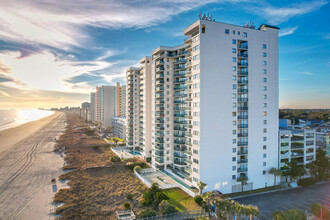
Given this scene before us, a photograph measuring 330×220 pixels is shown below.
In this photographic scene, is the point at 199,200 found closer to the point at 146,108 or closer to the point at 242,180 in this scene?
the point at 242,180

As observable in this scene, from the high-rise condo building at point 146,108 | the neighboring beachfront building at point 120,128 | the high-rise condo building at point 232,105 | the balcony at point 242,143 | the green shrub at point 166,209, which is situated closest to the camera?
the green shrub at point 166,209

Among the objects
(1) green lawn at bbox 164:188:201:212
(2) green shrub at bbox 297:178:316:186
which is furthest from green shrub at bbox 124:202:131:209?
(2) green shrub at bbox 297:178:316:186

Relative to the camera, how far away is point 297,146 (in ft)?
164

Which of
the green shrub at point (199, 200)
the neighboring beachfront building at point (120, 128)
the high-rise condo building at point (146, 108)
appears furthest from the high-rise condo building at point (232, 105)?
the neighboring beachfront building at point (120, 128)

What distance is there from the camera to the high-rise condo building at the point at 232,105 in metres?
39.9

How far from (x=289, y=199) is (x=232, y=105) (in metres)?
21.1

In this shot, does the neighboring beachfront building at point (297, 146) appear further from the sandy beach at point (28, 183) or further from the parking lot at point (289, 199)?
the sandy beach at point (28, 183)

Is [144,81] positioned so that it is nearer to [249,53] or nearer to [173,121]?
[173,121]

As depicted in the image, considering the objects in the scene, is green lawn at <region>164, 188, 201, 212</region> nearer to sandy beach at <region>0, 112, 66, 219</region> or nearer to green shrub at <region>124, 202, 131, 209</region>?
green shrub at <region>124, 202, 131, 209</region>

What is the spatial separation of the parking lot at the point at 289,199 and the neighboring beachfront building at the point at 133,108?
48.2 m

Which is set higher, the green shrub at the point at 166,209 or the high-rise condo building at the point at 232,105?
the high-rise condo building at the point at 232,105

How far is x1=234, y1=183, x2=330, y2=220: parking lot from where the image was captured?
34.8 m

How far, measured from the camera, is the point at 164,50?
5431cm

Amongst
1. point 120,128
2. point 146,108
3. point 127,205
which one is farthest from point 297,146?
point 120,128
